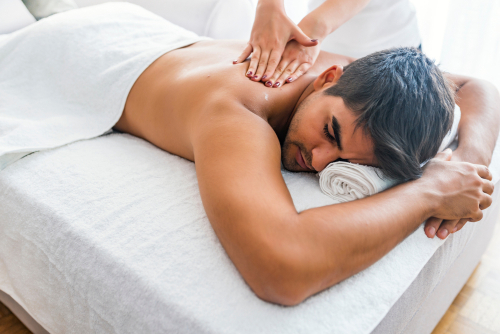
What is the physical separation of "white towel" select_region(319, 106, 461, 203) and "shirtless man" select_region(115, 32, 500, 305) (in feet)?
0.10

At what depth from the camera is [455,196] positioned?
0.84 meters

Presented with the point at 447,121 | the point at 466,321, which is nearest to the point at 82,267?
the point at 447,121

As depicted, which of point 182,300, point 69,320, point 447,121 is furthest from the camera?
point 447,121

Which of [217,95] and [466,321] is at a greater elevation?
[217,95]

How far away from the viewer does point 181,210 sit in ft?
2.69

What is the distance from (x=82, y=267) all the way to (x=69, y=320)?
0.43ft

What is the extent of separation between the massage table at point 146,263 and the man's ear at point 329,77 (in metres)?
0.27

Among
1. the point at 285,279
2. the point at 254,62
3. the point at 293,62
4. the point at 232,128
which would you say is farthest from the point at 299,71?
the point at 285,279

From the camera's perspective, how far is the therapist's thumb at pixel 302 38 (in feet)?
3.64

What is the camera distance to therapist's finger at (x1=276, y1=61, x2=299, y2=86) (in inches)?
41.1

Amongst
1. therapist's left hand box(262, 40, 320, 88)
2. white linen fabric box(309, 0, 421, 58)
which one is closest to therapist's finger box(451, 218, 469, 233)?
therapist's left hand box(262, 40, 320, 88)

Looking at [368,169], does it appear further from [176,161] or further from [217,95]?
[176,161]

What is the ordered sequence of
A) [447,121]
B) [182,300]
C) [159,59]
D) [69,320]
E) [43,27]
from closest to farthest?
[182,300] < [69,320] < [447,121] < [159,59] < [43,27]

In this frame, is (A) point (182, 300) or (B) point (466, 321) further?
(B) point (466, 321)
